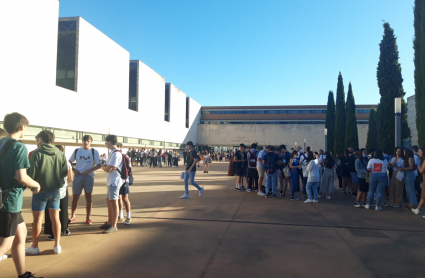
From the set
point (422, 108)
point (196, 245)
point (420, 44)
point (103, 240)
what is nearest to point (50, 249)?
point (103, 240)

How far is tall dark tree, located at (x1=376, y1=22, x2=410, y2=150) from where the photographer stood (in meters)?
14.2

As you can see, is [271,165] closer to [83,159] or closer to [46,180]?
[83,159]

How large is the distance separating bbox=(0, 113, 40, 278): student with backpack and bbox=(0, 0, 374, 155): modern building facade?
14.2 meters

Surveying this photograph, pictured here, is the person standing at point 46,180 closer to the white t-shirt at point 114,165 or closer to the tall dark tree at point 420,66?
the white t-shirt at point 114,165

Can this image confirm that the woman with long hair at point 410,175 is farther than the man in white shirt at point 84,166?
Yes

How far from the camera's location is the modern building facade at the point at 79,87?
15156mm

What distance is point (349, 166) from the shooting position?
946 cm

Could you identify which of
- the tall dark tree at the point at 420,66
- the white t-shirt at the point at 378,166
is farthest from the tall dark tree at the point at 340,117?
the white t-shirt at the point at 378,166

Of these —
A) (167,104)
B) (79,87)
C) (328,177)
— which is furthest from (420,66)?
(167,104)

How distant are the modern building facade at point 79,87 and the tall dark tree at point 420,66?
18814 millimetres

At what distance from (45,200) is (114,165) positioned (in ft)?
4.47

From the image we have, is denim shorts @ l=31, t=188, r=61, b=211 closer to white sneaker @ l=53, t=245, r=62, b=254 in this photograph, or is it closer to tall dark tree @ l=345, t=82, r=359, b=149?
white sneaker @ l=53, t=245, r=62, b=254

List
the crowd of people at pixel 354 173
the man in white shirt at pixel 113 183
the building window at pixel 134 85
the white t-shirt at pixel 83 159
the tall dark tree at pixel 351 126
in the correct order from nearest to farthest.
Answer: the man in white shirt at pixel 113 183
the white t-shirt at pixel 83 159
the crowd of people at pixel 354 173
the tall dark tree at pixel 351 126
the building window at pixel 134 85

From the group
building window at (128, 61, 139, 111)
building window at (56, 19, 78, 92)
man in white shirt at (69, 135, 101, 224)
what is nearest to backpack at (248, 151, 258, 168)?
man in white shirt at (69, 135, 101, 224)
